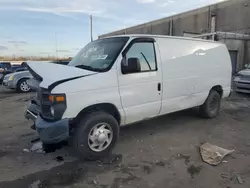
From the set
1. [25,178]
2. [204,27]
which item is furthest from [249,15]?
[25,178]

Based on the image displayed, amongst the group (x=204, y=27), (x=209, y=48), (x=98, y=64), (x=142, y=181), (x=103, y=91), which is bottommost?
(x=142, y=181)

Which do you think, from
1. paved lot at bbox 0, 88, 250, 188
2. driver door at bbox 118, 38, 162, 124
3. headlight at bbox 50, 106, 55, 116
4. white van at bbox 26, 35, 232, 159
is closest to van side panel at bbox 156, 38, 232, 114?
white van at bbox 26, 35, 232, 159

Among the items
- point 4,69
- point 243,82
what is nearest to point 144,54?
point 243,82

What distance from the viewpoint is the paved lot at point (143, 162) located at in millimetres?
3191

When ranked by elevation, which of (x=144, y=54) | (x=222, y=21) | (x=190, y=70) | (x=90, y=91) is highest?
(x=222, y=21)

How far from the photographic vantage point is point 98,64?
4062mm

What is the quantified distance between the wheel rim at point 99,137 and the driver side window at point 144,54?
1311 millimetres

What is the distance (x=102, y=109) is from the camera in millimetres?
3943

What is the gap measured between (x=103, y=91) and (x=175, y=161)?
1.71 metres

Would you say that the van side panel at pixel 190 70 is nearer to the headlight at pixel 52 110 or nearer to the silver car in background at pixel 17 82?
the headlight at pixel 52 110

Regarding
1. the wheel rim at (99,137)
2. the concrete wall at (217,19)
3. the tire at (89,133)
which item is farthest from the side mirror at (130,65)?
the concrete wall at (217,19)

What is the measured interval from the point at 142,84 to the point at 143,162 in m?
1.42

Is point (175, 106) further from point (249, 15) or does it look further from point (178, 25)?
point (178, 25)

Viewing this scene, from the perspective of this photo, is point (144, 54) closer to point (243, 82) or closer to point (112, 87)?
point (112, 87)
